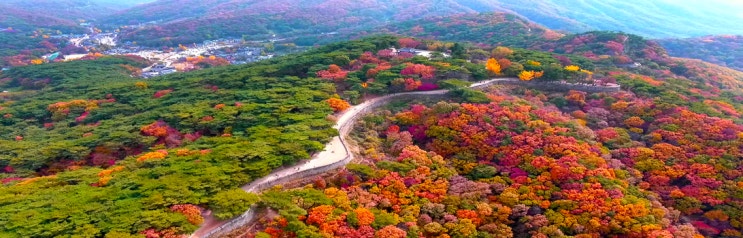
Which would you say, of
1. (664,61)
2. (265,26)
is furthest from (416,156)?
(265,26)

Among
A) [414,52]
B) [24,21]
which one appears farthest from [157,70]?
[24,21]

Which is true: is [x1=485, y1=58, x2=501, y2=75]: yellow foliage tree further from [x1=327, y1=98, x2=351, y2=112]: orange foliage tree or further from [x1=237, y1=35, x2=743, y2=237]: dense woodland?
[x1=327, y1=98, x2=351, y2=112]: orange foliage tree

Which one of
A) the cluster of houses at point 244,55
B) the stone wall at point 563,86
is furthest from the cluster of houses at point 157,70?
the stone wall at point 563,86

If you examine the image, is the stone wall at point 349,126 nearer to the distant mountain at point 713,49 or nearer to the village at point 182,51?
the village at point 182,51

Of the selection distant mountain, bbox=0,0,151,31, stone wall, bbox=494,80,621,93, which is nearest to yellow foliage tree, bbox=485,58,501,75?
stone wall, bbox=494,80,621,93

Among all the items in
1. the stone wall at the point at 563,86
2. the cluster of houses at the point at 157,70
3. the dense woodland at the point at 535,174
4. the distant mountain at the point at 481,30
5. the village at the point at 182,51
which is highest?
the distant mountain at the point at 481,30

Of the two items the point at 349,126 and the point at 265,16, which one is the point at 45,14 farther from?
the point at 349,126
